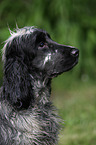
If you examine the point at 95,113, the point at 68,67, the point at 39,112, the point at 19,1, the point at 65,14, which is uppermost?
the point at 19,1

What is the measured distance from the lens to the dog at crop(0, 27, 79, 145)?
117 inches

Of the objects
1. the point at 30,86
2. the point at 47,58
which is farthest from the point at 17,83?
the point at 47,58

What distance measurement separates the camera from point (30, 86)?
3.16 metres

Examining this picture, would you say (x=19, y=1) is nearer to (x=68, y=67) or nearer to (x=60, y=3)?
(x=60, y=3)

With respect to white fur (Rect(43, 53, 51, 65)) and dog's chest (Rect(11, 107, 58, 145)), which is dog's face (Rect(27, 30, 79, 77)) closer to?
white fur (Rect(43, 53, 51, 65))

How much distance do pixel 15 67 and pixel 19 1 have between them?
558 centimetres

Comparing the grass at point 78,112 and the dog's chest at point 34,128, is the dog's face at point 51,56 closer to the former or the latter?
the dog's chest at point 34,128

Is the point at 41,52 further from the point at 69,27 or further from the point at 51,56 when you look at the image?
the point at 69,27

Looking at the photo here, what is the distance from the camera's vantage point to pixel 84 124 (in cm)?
511

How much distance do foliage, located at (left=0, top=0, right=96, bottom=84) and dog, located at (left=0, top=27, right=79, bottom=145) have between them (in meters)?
4.32

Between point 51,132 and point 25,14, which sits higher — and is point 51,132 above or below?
below

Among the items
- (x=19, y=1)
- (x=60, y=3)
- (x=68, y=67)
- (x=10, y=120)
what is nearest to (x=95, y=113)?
(x=68, y=67)

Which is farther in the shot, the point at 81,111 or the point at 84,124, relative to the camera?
the point at 81,111

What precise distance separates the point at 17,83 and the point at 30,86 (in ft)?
0.65
